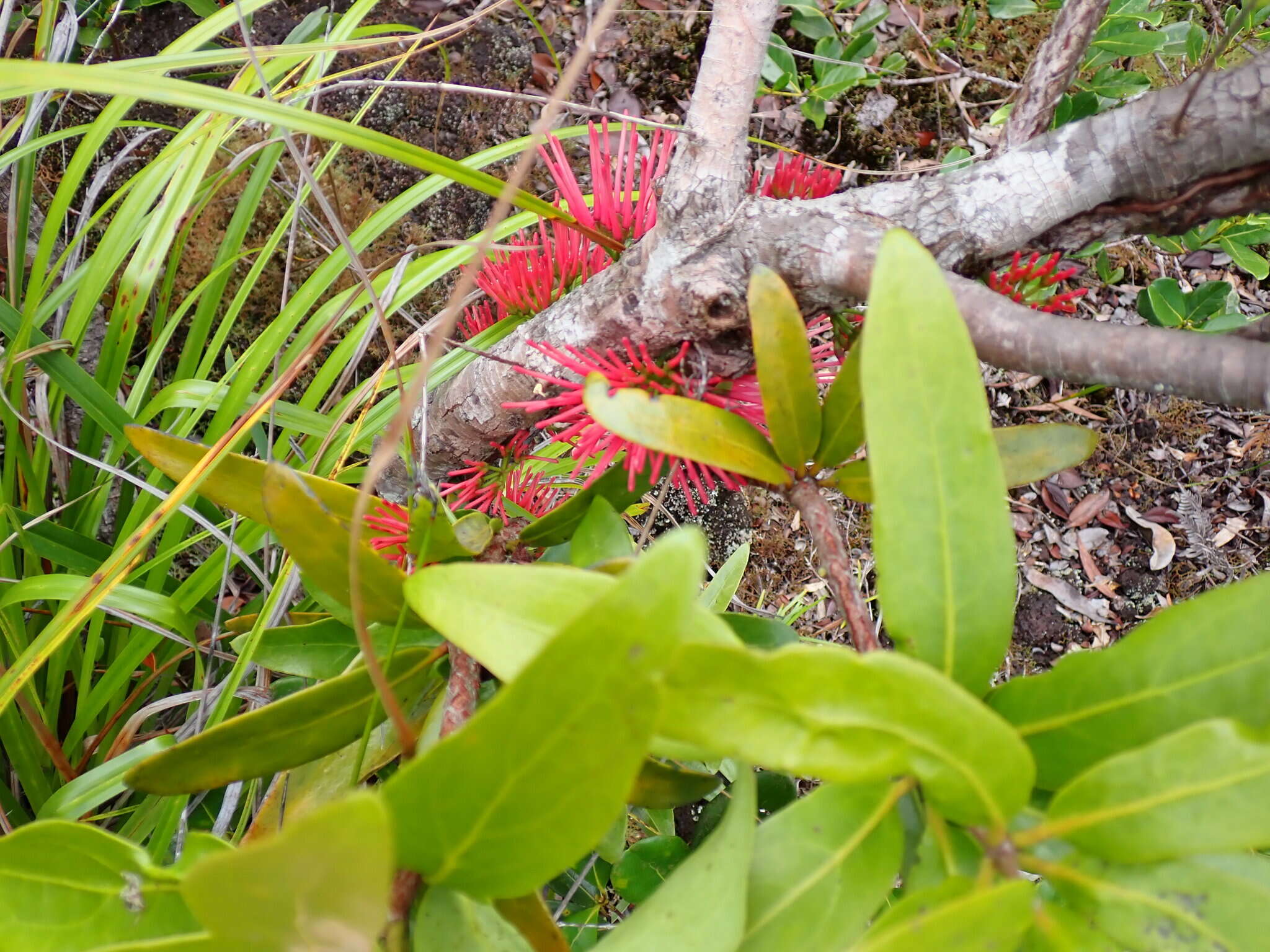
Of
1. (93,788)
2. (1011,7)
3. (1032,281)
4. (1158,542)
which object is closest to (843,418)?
(1032,281)

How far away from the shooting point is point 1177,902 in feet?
1.06

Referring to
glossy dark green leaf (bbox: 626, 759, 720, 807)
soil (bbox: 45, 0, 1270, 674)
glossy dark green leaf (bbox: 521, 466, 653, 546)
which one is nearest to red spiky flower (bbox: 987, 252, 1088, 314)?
glossy dark green leaf (bbox: 521, 466, 653, 546)

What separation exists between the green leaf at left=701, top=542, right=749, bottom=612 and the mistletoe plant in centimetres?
41

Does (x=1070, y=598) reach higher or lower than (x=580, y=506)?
lower

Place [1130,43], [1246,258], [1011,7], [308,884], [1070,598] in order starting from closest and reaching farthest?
[308,884], [1130,43], [1246,258], [1011,7], [1070,598]

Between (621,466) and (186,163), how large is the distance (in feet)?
2.65

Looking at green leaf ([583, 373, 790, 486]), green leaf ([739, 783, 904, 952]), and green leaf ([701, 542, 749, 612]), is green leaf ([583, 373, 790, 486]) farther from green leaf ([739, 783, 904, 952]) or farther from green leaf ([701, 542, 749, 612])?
green leaf ([701, 542, 749, 612])

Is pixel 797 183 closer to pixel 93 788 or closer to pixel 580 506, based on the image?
pixel 580 506

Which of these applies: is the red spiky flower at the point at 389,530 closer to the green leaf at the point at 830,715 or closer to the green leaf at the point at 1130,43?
the green leaf at the point at 830,715

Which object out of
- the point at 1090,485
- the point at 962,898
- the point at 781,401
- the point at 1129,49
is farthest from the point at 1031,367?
the point at 1090,485

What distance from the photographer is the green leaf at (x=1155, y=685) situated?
0.34 m

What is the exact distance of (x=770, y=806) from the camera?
72 centimetres

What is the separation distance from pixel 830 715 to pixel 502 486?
20.2 inches

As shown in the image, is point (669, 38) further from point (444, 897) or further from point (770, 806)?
point (444, 897)
